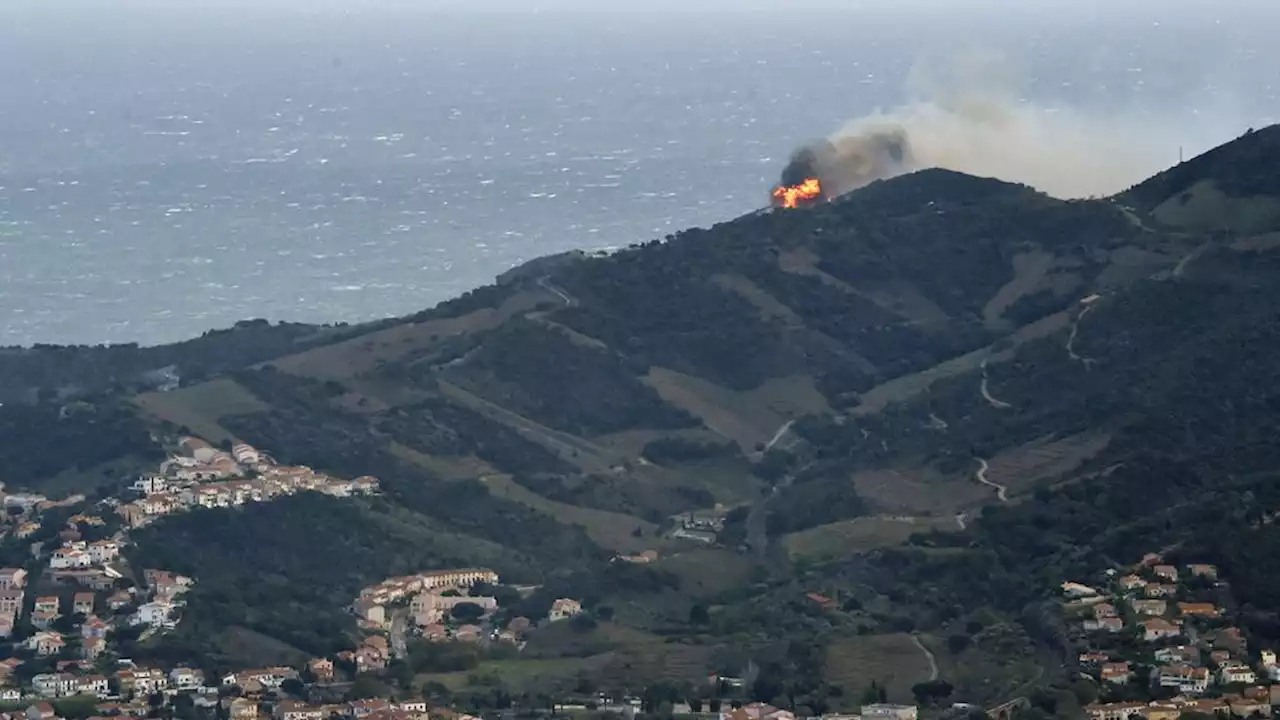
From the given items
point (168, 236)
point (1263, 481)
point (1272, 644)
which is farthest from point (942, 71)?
point (1272, 644)

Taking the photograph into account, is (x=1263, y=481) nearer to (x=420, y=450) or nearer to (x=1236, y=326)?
(x=1236, y=326)

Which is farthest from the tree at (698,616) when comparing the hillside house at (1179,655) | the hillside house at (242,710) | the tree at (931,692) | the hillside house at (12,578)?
the hillside house at (12,578)

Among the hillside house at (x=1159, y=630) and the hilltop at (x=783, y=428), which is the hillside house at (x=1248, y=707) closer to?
the hilltop at (x=783, y=428)

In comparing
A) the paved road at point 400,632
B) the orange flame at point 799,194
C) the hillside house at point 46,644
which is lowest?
the paved road at point 400,632

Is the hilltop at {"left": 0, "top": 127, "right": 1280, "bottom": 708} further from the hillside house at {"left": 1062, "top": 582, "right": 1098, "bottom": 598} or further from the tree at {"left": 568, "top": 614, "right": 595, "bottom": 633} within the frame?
the hillside house at {"left": 1062, "top": 582, "right": 1098, "bottom": 598}

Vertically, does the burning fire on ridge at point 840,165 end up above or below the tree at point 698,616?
above

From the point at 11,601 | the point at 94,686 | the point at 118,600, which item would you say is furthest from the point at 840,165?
the point at 94,686

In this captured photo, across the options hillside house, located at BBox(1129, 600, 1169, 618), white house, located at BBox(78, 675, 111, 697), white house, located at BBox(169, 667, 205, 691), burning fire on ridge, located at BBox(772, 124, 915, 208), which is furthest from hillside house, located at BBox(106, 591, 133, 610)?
burning fire on ridge, located at BBox(772, 124, 915, 208)
